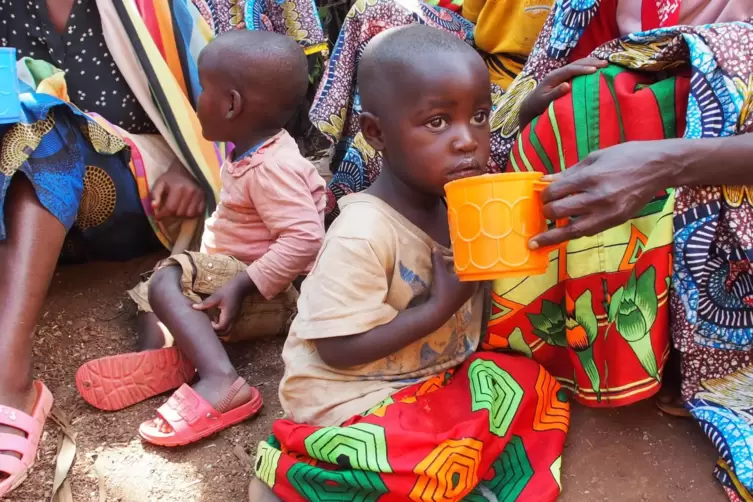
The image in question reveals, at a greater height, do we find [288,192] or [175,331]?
[288,192]

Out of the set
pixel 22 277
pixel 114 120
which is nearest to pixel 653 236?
pixel 22 277

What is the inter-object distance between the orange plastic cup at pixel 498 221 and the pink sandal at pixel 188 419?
87 centimetres

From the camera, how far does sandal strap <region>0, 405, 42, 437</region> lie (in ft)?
5.29

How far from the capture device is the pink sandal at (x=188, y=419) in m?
1.67

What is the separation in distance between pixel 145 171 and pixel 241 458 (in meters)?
1.10

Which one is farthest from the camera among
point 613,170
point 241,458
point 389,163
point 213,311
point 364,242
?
point 213,311

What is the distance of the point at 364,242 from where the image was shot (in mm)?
1371

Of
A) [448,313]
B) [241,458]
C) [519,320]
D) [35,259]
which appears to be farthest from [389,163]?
[35,259]

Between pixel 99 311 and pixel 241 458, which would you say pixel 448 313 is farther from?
pixel 99 311

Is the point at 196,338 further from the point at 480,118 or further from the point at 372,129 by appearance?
the point at 480,118

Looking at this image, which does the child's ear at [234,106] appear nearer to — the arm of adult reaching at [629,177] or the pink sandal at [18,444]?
the pink sandal at [18,444]

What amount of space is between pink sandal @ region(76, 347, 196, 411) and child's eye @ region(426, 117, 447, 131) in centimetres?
102

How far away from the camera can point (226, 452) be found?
1.70 meters

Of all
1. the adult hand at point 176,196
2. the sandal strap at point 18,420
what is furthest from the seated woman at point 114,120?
the sandal strap at point 18,420
